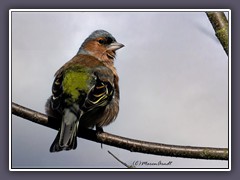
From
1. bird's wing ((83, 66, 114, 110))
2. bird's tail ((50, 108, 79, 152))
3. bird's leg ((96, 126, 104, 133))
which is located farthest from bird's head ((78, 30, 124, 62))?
bird's tail ((50, 108, 79, 152))

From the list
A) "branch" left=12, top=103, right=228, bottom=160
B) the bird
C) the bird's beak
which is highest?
the bird's beak

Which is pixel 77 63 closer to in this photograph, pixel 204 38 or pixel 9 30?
pixel 9 30

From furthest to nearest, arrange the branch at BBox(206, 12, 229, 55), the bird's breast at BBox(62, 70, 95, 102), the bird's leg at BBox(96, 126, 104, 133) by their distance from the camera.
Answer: the bird's leg at BBox(96, 126, 104, 133) < the bird's breast at BBox(62, 70, 95, 102) < the branch at BBox(206, 12, 229, 55)

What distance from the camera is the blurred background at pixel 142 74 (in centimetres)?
346

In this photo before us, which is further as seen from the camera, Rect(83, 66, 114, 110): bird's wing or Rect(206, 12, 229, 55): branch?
Rect(83, 66, 114, 110): bird's wing

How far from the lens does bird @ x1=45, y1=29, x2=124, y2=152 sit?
2.90 m

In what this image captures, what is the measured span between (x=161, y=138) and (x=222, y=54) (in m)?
0.83

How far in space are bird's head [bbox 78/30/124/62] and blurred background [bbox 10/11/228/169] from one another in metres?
0.04

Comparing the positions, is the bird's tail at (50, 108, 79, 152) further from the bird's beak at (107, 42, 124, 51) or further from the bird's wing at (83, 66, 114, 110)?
the bird's beak at (107, 42, 124, 51)

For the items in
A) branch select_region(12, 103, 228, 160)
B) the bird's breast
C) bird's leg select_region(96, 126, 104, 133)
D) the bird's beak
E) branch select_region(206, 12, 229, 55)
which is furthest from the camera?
the bird's beak

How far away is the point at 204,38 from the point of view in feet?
11.7

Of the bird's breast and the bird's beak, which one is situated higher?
the bird's beak

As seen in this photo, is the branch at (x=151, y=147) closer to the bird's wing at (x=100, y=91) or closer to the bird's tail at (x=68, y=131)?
the bird's tail at (x=68, y=131)
